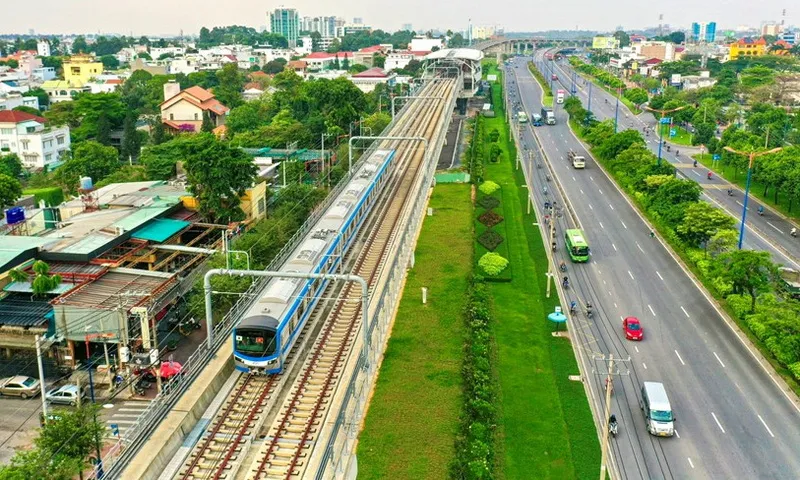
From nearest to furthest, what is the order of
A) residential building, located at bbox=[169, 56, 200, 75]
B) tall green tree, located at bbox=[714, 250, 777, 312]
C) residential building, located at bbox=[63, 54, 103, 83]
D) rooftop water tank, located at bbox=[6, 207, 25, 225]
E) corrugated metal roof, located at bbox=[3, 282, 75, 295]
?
corrugated metal roof, located at bbox=[3, 282, 75, 295] → tall green tree, located at bbox=[714, 250, 777, 312] → rooftop water tank, located at bbox=[6, 207, 25, 225] → residential building, located at bbox=[63, 54, 103, 83] → residential building, located at bbox=[169, 56, 200, 75]

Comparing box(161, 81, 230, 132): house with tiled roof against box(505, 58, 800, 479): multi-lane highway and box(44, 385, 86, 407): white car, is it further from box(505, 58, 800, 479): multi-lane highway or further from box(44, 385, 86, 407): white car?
box(44, 385, 86, 407): white car

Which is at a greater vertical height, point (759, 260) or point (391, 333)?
point (759, 260)

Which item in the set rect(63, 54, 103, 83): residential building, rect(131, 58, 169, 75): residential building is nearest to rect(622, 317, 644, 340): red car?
rect(63, 54, 103, 83): residential building

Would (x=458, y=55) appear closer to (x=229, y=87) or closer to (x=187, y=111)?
(x=229, y=87)

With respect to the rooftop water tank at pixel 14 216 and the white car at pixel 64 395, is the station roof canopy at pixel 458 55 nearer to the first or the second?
the rooftop water tank at pixel 14 216

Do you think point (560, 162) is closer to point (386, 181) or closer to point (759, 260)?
point (386, 181)

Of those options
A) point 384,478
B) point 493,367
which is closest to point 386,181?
point 493,367
